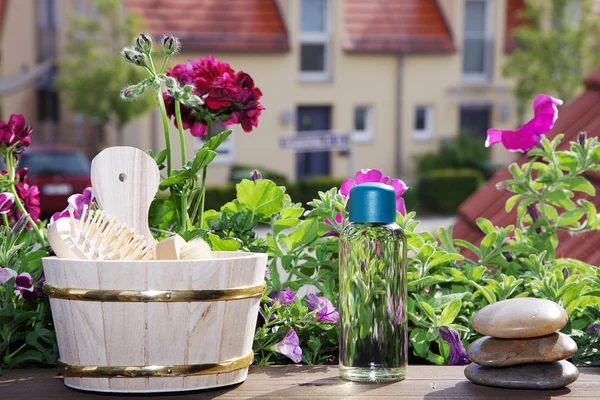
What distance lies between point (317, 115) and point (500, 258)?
21.1 metres

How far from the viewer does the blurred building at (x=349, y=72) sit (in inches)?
864

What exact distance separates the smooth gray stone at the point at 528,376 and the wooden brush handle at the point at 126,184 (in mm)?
597

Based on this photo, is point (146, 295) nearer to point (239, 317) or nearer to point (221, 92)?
point (239, 317)

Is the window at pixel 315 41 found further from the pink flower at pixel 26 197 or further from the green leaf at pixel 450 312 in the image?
the green leaf at pixel 450 312

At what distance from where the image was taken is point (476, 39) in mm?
24453

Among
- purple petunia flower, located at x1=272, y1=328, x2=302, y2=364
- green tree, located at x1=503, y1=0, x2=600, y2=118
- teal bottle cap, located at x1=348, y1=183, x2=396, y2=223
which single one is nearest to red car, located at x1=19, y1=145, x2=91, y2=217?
green tree, located at x1=503, y1=0, x2=600, y2=118

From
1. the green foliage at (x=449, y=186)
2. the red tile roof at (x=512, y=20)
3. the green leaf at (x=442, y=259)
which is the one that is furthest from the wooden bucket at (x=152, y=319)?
the red tile roof at (x=512, y=20)

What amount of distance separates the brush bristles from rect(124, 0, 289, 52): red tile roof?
1989cm

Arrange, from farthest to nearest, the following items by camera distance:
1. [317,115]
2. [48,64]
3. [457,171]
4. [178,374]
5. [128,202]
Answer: [48,64], [317,115], [457,171], [128,202], [178,374]

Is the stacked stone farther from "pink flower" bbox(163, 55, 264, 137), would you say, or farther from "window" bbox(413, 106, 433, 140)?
"window" bbox(413, 106, 433, 140)

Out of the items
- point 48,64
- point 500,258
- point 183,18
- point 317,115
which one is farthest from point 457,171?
point 500,258

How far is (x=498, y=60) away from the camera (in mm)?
24266

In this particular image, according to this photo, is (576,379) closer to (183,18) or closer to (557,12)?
(183,18)

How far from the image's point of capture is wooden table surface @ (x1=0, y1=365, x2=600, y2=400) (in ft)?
5.20
